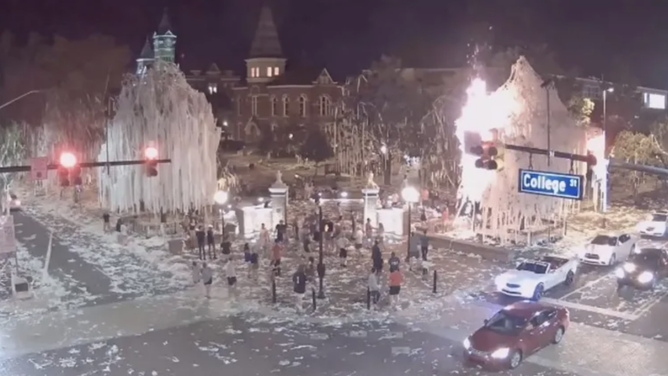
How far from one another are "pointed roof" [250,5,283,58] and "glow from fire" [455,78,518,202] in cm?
5863

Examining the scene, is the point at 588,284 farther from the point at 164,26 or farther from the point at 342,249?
the point at 164,26

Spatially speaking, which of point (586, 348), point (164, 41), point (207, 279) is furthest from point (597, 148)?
point (164, 41)

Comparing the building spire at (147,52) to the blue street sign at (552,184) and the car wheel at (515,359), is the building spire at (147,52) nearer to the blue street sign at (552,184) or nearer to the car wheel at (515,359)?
the blue street sign at (552,184)

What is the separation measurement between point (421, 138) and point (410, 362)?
33.4 m

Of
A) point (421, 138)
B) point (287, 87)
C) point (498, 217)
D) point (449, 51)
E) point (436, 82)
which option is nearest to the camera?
point (498, 217)

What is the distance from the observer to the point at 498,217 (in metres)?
32.3

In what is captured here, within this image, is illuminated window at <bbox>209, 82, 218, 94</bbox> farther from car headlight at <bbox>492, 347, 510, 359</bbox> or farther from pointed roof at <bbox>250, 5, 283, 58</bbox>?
car headlight at <bbox>492, 347, 510, 359</bbox>

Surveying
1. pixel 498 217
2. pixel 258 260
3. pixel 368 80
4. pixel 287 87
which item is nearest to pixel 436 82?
pixel 368 80

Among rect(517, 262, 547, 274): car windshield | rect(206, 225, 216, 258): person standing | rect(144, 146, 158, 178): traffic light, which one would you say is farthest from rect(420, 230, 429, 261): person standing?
rect(144, 146, 158, 178): traffic light

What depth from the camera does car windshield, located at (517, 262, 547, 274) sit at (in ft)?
83.4

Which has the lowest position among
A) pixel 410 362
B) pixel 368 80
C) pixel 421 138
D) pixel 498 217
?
pixel 410 362

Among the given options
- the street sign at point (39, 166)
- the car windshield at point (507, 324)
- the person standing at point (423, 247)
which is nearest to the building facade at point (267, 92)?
the person standing at point (423, 247)

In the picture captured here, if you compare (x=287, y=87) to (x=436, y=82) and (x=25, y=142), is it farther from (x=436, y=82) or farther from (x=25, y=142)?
(x=25, y=142)

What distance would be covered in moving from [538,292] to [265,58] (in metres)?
68.5
